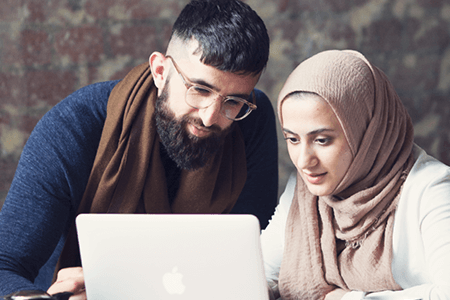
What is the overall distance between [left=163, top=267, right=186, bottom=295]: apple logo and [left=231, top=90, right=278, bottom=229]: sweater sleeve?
77 cm

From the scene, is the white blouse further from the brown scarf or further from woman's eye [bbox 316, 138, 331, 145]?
the brown scarf

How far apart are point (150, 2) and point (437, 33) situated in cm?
109

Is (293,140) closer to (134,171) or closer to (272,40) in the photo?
(134,171)

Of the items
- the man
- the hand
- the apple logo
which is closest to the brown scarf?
the man

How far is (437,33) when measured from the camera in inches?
66.1

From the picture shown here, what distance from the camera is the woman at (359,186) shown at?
108 cm

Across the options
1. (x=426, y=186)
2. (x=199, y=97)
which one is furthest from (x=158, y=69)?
(x=426, y=186)

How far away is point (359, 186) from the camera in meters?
1.19

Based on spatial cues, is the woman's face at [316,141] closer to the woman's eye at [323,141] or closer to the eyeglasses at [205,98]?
the woman's eye at [323,141]

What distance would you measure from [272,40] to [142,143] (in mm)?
696

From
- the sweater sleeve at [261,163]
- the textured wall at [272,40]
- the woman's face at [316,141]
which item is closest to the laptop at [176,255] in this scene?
the woman's face at [316,141]

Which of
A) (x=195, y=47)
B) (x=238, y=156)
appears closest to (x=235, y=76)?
(x=195, y=47)

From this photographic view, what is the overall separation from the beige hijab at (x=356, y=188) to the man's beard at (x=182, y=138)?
247 millimetres

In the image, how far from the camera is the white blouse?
99 centimetres
